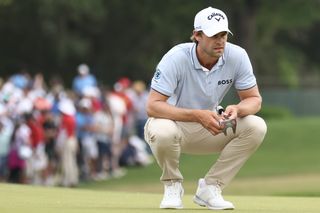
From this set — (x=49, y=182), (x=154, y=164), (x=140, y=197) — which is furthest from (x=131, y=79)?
(x=140, y=197)

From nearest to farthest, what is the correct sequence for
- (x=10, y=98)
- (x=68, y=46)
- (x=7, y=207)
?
(x=7, y=207) < (x=10, y=98) < (x=68, y=46)

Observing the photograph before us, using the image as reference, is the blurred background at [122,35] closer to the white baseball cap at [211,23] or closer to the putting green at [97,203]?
the putting green at [97,203]

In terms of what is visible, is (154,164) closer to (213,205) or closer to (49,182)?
(49,182)

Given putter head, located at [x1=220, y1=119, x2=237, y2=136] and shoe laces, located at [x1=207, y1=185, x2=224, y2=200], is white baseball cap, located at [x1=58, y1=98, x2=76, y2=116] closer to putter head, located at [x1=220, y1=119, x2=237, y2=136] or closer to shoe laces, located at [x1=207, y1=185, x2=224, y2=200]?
shoe laces, located at [x1=207, y1=185, x2=224, y2=200]

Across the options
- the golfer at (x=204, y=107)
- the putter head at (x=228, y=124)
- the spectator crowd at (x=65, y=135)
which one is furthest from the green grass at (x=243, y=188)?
the putter head at (x=228, y=124)

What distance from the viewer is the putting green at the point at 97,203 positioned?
9.49 m

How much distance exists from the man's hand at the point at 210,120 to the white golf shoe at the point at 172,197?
0.78 m

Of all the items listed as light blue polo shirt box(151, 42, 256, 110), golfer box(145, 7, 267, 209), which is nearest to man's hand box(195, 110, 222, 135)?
golfer box(145, 7, 267, 209)

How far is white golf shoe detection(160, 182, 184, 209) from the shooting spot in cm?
968

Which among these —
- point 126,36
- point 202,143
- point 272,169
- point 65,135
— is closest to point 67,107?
point 65,135

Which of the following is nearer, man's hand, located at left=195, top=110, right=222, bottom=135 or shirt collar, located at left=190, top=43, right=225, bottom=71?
man's hand, located at left=195, top=110, right=222, bottom=135

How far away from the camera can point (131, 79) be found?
45.7 meters

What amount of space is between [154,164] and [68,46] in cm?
1583

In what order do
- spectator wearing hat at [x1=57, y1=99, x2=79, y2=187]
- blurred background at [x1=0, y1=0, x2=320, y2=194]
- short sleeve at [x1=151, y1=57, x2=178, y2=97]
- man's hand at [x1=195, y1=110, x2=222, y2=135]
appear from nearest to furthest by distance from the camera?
man's hand at [x1=195, y1=110, x2=222, y2=135] < short sleeve at [x1=151, y1=57, x2=178, y2=97] < spectator wearing hat at [x1=57, y1=99, x2=79, y2=187] < blurred background at [x1=0, y1=0, x2=320, y2=194]
